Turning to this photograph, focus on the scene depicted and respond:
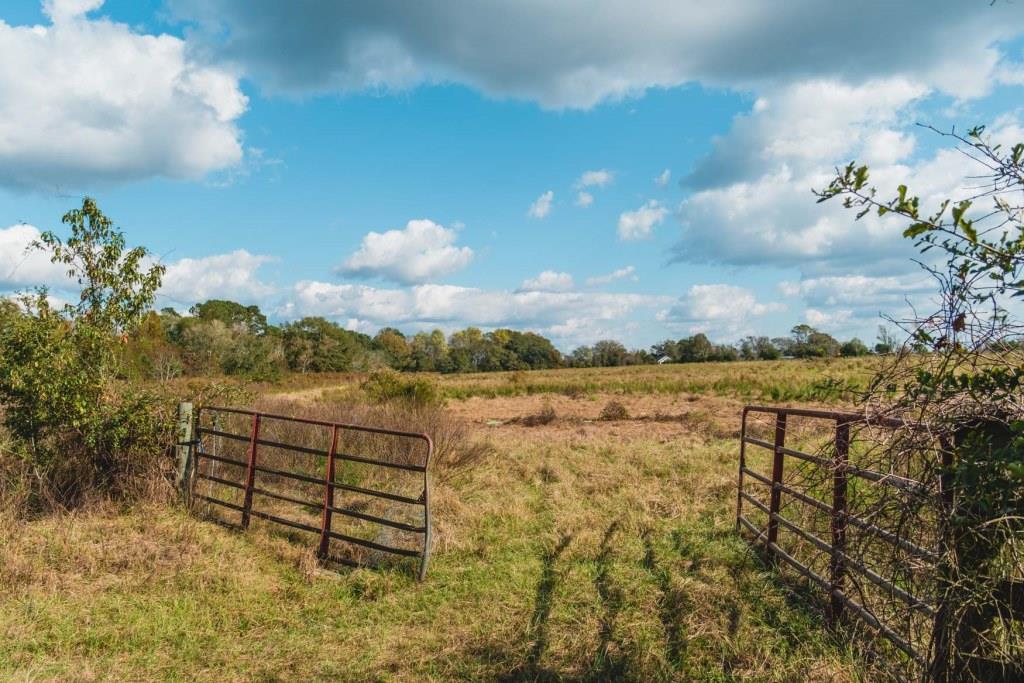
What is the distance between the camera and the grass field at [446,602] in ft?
14.9

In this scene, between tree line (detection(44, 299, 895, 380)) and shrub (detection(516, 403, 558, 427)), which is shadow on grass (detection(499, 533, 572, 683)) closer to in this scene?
shrub (detection(516, 403, 558, 427))

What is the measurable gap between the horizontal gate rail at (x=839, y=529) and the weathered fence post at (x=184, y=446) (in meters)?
6.97

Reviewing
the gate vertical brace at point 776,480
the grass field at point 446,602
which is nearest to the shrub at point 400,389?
the grass field at point 446,602

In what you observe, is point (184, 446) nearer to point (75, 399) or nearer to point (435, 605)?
point (75, 399)

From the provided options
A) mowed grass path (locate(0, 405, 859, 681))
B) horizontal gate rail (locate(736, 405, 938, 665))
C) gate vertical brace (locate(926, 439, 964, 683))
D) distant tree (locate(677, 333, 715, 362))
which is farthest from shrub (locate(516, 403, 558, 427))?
distant tree (locate(677, 333, 715, 362))

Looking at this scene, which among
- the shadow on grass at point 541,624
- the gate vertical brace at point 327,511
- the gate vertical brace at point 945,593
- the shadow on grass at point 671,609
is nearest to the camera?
the gate vertical brace at point 945,593

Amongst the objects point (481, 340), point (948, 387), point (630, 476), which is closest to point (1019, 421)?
point (948, 387)

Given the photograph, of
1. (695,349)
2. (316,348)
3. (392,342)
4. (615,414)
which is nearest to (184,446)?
(615,414)

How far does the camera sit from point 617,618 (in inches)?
199

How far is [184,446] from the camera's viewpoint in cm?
866

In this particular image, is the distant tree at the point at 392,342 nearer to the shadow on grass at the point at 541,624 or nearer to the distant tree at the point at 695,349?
the distant tree at the point at 695,349

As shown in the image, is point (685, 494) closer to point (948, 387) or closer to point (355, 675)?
point (355, 675)

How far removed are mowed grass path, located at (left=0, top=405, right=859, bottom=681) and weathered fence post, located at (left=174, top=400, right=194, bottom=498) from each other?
24.9 inches

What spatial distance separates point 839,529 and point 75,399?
856 centimetres
